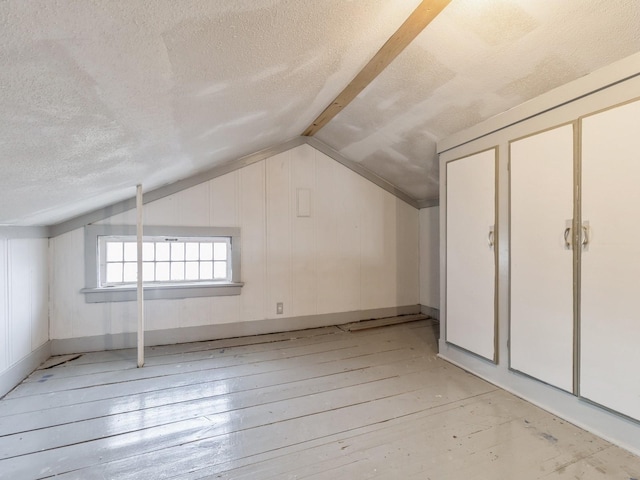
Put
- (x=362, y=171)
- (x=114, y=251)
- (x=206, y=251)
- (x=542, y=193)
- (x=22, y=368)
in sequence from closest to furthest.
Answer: (x=542, y=193) → (x=22, y=368) → (x=114, y=251) → (x=206, y=251) → (x=362, y=171)

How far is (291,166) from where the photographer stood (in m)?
Answer: 3.03

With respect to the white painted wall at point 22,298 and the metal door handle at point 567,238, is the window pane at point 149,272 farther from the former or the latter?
the metal door handle at point 567,238

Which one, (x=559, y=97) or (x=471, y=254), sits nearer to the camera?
(x=559, y=97)

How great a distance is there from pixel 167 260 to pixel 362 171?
2.16 metres

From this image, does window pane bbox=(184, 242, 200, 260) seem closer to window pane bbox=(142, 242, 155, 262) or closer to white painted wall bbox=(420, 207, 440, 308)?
window pane bbox=(142, 242, 155, 262)

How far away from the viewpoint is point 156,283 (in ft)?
8.77

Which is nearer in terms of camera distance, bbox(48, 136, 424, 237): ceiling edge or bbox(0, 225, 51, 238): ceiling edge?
bbox(0, 225, 51, 238): ceiling edge

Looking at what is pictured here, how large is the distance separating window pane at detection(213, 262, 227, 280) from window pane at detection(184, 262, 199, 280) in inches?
6.3

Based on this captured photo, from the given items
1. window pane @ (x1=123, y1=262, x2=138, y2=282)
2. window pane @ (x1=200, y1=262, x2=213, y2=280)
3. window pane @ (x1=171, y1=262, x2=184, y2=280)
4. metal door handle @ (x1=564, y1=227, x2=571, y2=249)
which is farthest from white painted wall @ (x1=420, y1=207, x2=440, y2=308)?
window pane @ (x1=123, y1=262, x2=138, y2=282)

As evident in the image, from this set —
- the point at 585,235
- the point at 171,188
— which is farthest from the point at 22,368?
the point at 585,235

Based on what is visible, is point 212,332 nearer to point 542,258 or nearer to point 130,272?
point 130,272

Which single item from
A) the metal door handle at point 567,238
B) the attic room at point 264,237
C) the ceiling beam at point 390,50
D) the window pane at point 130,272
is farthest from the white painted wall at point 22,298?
the metal door handle at point 567,238

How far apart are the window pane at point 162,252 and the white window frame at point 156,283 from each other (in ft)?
0.29

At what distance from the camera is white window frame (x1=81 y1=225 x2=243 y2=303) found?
8.00ft
